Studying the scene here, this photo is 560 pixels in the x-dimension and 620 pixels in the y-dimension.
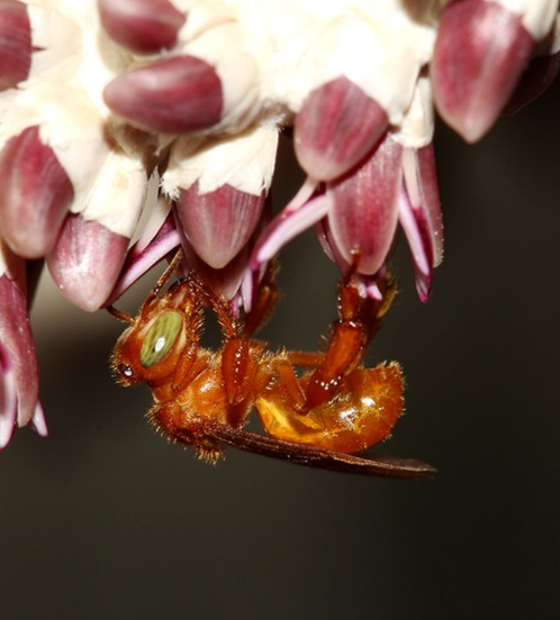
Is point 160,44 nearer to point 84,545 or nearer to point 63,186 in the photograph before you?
point 63,186

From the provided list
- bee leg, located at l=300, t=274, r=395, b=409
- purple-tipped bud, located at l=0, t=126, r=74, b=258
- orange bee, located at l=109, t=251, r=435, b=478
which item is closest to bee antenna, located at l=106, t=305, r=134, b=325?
orange bee, located at l=109, t=251, r=435, b=478

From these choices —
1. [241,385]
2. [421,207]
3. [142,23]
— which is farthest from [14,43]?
[241,385]

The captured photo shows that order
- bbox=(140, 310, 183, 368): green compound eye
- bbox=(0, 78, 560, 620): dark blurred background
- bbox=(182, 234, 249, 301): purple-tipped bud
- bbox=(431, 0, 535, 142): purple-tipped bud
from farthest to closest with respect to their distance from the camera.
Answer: bbox=(0, 78, 560, 620): dark blurred background, bbox=(140, 310, 183, 368): green compound eye, bbox=(182, 234, 249, 301): purple-tipped bud, bbox=(431, 0, 535, 142): purple-tipped bud

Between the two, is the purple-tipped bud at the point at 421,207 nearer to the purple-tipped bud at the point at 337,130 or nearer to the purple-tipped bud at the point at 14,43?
the purple-tipped bud at the point at 337,130

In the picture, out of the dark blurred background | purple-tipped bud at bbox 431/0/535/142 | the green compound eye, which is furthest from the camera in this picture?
the dark blurred background

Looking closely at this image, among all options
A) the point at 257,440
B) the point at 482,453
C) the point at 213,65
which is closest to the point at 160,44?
the point at 213,65

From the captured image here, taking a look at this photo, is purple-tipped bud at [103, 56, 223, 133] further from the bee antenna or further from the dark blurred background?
the dark blurred background

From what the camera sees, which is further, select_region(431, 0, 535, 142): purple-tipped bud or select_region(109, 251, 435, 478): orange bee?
select_region(109, 251, 435, 478): orange bee
